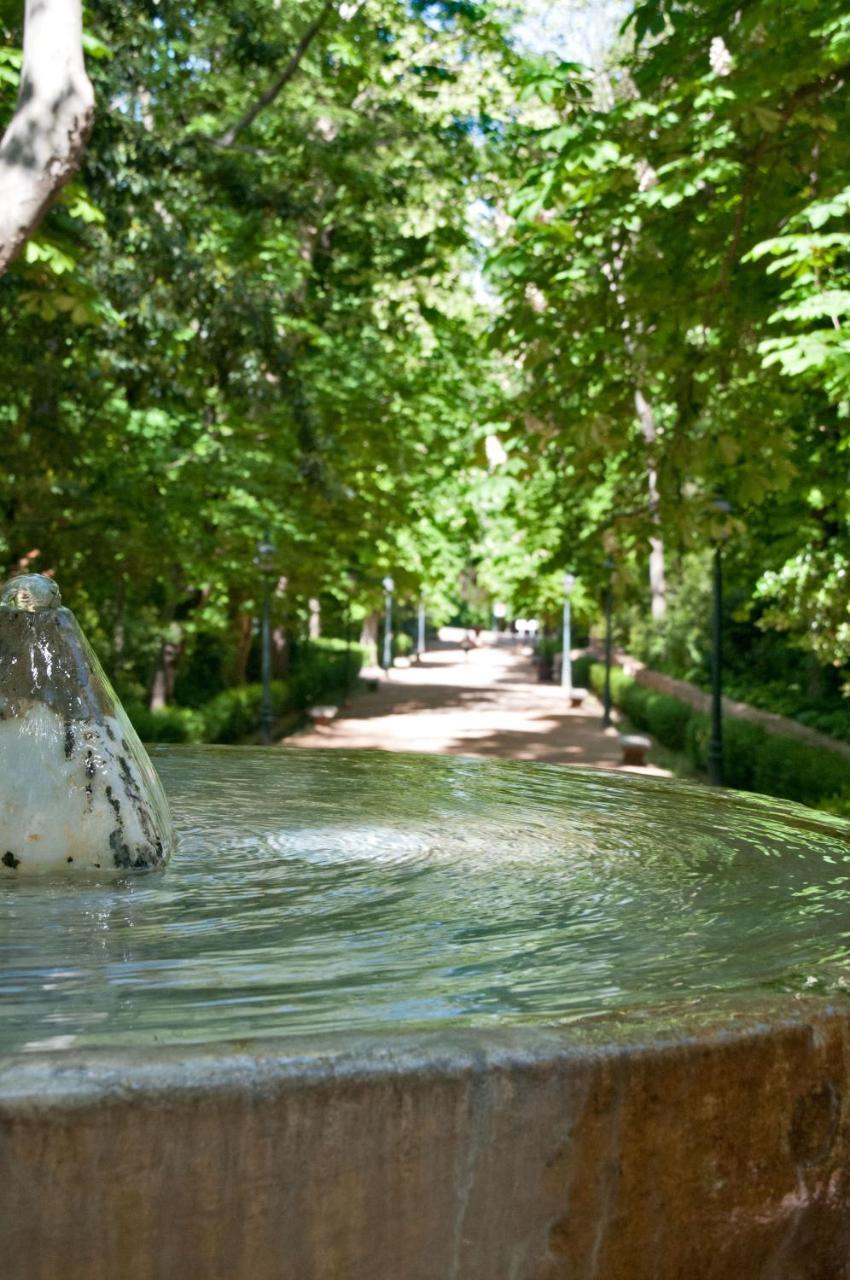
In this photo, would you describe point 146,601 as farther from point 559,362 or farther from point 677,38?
point 677,38

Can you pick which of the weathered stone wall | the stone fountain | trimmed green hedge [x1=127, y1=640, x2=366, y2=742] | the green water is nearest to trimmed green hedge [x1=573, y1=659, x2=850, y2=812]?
the green water

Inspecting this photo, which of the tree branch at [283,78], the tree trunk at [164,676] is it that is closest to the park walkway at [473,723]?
the tree trunk at [164,676]

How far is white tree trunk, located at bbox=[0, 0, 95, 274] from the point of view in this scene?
9023 millimetres

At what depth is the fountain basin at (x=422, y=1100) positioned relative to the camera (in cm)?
272

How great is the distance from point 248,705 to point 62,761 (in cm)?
2129

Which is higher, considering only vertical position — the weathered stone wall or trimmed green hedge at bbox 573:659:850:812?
the weathered stone wall

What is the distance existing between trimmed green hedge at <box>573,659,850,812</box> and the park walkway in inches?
33.4

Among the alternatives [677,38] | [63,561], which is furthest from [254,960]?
[63,561]

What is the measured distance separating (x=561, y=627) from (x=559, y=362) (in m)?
41.9

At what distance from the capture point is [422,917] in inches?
176

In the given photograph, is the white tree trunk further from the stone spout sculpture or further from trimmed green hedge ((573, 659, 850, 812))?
trimmed green hedge ((573, 659, 850, 812))

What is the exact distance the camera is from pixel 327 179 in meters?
21.5

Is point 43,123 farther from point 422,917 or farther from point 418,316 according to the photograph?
point 418,316

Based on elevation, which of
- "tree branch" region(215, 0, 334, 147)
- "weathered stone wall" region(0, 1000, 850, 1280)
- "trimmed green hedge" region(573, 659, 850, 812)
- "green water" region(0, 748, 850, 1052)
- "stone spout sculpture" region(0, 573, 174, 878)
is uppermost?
"tree branch" region(215, 0, 334, 147)
